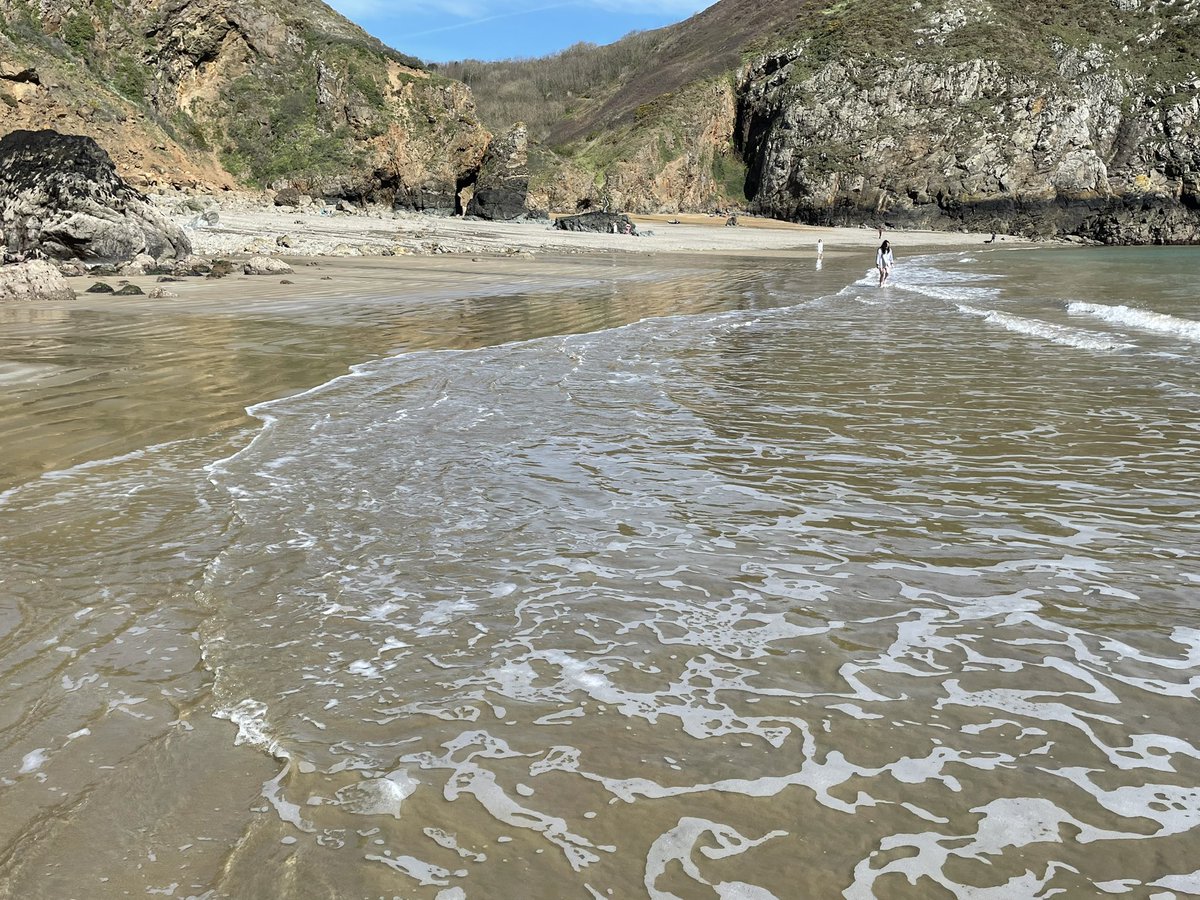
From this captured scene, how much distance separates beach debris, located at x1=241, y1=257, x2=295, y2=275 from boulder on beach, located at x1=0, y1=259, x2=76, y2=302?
5.55 m

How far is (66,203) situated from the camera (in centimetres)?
2242

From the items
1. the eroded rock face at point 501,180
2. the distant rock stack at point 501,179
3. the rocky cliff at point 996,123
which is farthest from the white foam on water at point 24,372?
the rocky cliff at point 996,123

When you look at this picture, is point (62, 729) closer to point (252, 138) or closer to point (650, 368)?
point (650, 368)

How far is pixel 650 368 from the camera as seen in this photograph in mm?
11102

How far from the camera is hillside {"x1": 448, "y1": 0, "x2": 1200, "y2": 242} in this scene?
84875 millimetres

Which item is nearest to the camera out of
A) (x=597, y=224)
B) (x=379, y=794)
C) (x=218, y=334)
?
(x=379, y=794)

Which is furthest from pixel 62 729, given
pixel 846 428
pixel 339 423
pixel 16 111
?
pixel 16 111

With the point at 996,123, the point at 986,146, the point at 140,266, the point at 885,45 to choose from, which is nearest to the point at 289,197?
the point at 140,266

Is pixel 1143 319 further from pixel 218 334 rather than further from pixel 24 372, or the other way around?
pixel 24 372

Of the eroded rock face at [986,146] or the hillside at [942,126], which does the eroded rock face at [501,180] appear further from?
the eroded rock face at [986,146]

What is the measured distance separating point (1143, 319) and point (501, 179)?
4899 centimetres

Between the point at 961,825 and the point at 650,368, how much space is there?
29.0 feet

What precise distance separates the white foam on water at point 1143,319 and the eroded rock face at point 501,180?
4591 cm

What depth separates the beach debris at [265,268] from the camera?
2299 cm
